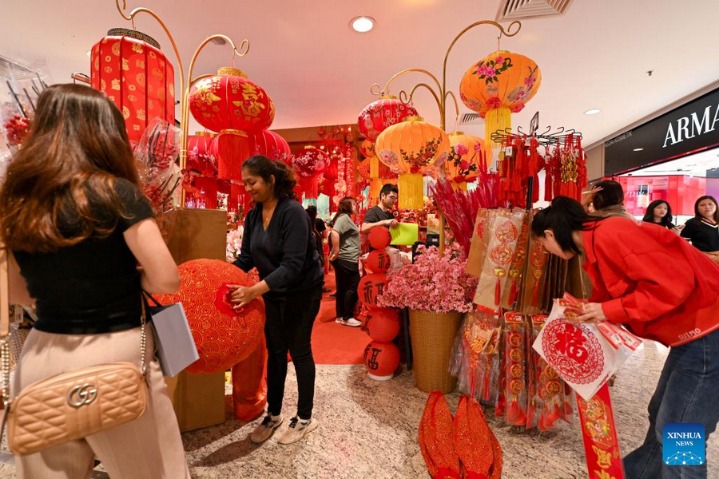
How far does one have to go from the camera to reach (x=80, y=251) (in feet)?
2.56

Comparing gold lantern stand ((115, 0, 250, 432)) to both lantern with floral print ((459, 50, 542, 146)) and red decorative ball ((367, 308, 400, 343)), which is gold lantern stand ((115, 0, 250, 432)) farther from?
lantern with floral print ((459, 50, 542, 146))

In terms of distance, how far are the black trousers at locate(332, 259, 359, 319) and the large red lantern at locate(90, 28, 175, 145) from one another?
263 centimetres

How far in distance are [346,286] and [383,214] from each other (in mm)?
1273

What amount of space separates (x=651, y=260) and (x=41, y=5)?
4949 millimetres

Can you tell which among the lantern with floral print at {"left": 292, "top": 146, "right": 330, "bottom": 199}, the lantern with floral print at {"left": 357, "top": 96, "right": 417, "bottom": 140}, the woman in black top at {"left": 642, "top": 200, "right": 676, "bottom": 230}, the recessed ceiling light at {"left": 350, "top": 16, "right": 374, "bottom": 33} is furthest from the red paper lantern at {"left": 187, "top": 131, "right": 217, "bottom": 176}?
the woman in black top at {"left": 642, "top": 200, "right": 676, "bottom": 230}

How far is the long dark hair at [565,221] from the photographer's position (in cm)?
137

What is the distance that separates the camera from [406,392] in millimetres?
2387

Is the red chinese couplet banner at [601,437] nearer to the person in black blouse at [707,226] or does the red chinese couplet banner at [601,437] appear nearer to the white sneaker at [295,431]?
the white sneaker at [295,431]

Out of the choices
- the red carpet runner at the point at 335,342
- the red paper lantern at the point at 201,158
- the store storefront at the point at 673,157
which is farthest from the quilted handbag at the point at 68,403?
the store storefront at the point at 673,157

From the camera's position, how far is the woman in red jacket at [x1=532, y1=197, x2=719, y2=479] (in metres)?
1.12

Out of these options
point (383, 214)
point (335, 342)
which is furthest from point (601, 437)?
point (335, 342)

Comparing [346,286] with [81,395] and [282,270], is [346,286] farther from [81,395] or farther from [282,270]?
[81,395]

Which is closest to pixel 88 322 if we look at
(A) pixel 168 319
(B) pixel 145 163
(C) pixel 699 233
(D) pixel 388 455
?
(A) pixel 168 319

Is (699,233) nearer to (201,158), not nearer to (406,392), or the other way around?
(406,392)
